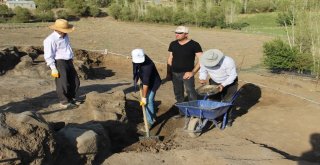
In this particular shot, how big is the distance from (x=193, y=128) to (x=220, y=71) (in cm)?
109

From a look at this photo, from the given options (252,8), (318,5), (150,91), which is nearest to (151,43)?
(318,5)

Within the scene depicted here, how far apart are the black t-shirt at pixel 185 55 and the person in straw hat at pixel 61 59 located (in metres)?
1.86

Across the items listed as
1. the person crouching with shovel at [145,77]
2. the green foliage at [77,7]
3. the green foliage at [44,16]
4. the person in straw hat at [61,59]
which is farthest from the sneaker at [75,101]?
the green foliage at [77,7]

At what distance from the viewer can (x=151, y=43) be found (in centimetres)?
1919

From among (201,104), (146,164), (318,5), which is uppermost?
(318,5)

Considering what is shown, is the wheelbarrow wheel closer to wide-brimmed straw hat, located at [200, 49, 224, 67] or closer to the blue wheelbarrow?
the blue wheelbarrow

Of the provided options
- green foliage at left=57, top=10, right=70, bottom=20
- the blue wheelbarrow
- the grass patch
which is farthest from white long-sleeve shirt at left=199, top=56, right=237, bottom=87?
green foliage at left=57, top=10, right=70, bottom=20

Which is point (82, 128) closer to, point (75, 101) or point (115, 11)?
point (75, 101)

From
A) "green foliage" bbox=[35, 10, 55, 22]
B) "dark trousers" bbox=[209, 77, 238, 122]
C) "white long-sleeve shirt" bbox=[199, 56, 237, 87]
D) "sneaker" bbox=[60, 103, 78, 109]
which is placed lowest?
"sneaker" bbox=[60, 103, 78, 109]

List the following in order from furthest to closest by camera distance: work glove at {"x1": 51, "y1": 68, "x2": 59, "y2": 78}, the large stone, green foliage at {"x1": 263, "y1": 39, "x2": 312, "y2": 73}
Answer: green foliage at {"x1": 263, "y1": 39, "x2": 312, "y2": 73} → work glove at {"x1": 51, "y1": 68, "x2": 59, "y2": 78} → the large stone

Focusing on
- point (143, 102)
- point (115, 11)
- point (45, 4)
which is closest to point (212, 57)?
point (143, 102)

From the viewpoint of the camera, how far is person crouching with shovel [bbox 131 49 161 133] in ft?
22.4

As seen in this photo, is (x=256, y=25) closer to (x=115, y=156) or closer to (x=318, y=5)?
(x=318, y=5)

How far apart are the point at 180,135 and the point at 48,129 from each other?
2465mm
